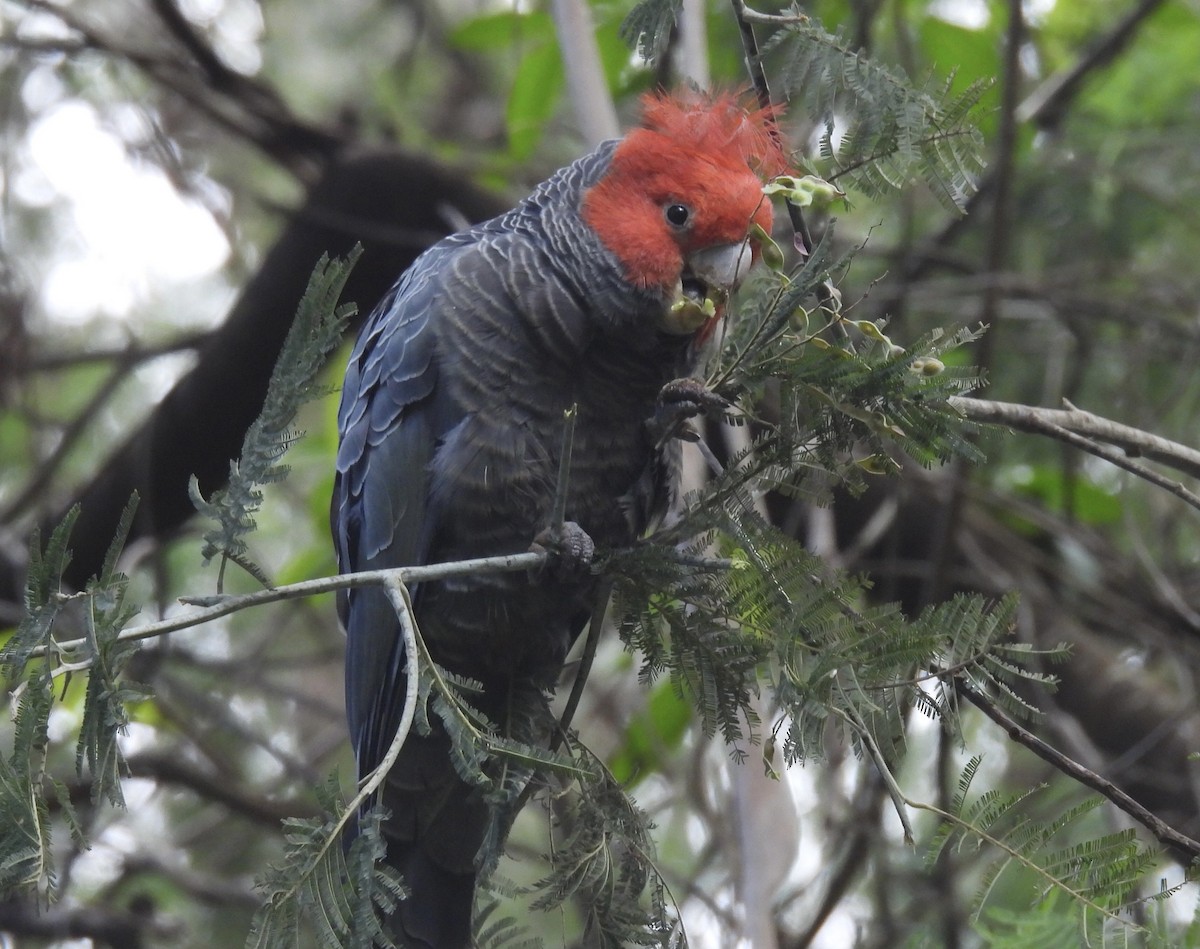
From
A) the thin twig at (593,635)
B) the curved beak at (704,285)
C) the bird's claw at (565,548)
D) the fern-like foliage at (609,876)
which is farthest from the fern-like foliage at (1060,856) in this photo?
the curved beak at (704,285)

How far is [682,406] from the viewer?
6.05 feet

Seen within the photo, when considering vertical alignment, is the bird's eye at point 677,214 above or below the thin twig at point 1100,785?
above

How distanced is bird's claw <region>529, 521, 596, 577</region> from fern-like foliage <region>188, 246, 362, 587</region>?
465 millimetres

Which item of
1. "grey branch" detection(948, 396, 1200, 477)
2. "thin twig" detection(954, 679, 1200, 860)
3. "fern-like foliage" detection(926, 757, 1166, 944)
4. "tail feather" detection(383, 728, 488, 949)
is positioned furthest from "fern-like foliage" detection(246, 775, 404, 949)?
"grey branch" detection(948, 396, 1200, 477)

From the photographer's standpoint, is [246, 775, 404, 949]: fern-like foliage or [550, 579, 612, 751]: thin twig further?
[550, 579, 612, 751]: thin twig

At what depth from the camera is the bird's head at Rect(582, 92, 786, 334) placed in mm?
2137

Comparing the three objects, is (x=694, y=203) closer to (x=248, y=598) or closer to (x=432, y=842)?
(x=248, y=598)

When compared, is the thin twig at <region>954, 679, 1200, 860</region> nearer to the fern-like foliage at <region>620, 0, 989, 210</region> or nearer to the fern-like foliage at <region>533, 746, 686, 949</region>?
the fern-like foliage at <region>533, 746, 686, 949</region>

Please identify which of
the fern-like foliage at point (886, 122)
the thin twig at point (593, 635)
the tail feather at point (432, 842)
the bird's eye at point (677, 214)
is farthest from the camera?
the tail feather at point (432, 842)

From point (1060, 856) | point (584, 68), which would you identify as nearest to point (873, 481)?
point (584, 68)

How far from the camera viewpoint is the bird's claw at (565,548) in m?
1.83

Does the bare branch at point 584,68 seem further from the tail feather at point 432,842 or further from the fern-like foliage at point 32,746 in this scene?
the fern-like foliage at point 32,746

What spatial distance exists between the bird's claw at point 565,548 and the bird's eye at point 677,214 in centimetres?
64

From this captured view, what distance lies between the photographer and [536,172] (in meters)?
4.11
